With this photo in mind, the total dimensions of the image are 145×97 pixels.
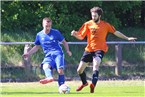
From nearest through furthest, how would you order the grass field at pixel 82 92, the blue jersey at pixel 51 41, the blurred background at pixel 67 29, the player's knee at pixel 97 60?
the grass field at pixel 82 92
the player's knee at pixel 97 60
the blue jersey at pixel 51 41
the blurred background at pixel 67 29

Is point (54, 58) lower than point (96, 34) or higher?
lower

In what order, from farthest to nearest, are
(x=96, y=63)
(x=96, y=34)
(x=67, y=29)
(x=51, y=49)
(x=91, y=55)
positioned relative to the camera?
(x=67, y=29), (x=91, y=55), (x=96, y=34), (x=51, y=49), (x=96, y=63)

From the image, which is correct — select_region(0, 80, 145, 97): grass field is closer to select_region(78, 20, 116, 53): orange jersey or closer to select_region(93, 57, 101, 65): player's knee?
select_region(93, 57, 101, 65): player's knee

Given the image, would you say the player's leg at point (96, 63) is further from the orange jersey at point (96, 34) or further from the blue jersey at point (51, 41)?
the blue jersey at point (51, 41)

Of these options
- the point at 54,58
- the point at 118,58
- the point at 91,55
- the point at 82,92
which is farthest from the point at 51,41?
the point at 118,58

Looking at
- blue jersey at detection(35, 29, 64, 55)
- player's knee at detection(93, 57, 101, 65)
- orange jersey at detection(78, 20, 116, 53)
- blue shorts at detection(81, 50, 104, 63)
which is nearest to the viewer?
player's knee at detection(93, 57, 101, 65)

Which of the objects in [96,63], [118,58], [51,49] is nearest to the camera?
[96,63]

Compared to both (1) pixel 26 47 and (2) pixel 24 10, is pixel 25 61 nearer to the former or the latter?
(1) pixel 26 47

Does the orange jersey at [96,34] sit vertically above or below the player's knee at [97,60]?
above

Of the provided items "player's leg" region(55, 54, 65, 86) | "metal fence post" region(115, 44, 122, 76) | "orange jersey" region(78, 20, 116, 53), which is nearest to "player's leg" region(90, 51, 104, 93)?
Result: "orange jersey" region(78, 20, 116, 53)

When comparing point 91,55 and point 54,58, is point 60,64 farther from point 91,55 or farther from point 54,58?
point 91,55

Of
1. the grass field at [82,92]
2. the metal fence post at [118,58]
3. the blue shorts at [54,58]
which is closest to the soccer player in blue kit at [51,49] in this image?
the blue shorts at [54,58]

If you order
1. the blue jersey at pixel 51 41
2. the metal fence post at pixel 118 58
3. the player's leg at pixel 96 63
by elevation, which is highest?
the blue jersey at pixel 51 41

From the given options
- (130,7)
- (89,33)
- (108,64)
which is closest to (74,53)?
(108,64)
